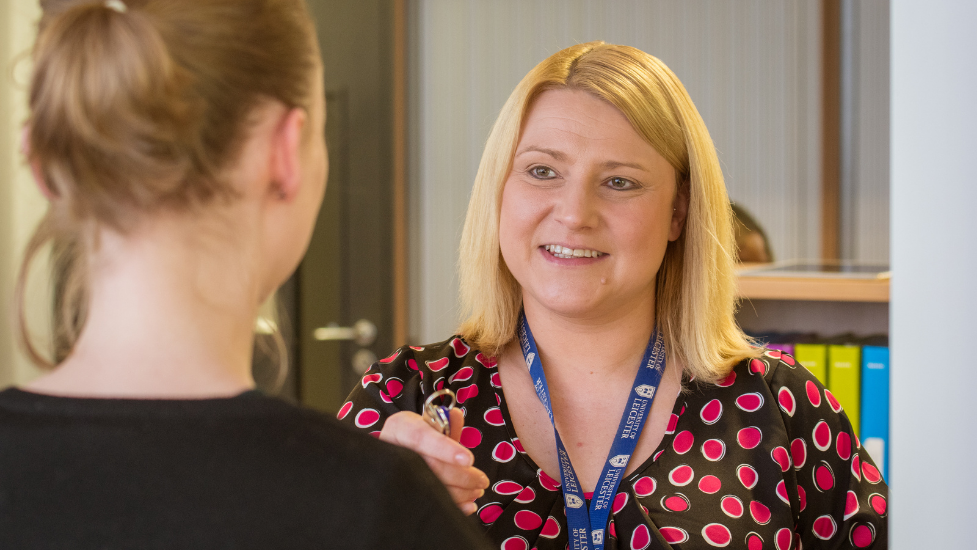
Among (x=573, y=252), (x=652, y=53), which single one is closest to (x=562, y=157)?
(x=573, y=252)

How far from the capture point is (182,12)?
61 centimetres

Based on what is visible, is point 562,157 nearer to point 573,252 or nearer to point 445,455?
point 573,252

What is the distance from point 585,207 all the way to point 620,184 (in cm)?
9

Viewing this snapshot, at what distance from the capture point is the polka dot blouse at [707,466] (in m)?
1.23

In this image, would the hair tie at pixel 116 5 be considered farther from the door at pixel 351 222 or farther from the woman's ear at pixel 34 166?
the door at pixel 351 222

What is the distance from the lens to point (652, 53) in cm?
331

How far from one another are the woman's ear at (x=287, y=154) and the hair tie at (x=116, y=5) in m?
0.14

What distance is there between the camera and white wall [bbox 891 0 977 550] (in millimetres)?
576

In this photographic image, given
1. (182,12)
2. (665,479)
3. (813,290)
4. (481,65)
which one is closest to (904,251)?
(182,12)

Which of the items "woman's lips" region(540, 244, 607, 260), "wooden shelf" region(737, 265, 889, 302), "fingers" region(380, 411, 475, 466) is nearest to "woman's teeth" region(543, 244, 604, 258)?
"woman's lips" region(540, 244, 607, 260)

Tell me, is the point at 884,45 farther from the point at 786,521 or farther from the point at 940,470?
the point at 940,470

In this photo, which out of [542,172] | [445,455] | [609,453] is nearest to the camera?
[445,455]

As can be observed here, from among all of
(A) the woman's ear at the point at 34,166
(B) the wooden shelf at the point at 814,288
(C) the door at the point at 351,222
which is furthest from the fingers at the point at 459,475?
(C) the door at the point at 351,222

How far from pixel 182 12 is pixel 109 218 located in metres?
0.16
